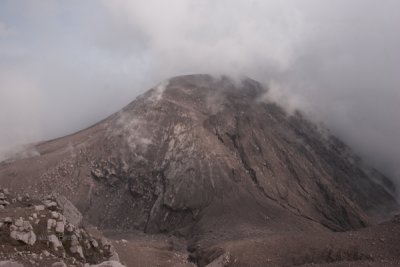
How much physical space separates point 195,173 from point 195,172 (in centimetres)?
25

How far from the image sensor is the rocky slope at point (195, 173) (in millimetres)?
120688

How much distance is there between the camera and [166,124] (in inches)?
5605

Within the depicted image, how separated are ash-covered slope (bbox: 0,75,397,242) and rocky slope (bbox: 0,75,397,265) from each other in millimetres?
253

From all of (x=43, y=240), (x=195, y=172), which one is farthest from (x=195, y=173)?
(x=43, y=240)

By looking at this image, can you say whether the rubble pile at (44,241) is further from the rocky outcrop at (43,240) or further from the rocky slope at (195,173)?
the rocky slope at (195,173)

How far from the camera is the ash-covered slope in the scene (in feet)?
400

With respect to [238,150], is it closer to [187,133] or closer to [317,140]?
[187,133]

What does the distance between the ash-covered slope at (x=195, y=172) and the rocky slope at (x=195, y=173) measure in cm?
25

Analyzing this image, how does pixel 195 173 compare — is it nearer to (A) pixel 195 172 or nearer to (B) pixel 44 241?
(A) pixel 195 172

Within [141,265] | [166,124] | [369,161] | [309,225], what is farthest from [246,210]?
[369,161]

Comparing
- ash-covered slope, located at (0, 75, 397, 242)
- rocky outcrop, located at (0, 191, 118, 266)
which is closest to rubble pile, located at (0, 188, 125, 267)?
rocky outcrop, located at (0, 191, 118, 266)

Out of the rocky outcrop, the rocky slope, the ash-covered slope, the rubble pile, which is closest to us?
the rubble pile

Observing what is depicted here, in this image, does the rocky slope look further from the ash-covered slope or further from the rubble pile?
the rubble pile

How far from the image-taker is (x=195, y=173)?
130125 mm
